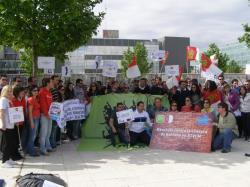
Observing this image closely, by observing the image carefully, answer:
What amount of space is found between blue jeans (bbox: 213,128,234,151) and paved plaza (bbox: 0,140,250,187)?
0.93ft

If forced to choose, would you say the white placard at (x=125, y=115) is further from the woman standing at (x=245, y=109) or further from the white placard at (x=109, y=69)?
the white placard at (x=109, y=69)

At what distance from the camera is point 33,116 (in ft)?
33.5

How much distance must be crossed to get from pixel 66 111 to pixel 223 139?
14.2 feet

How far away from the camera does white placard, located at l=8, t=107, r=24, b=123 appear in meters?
9.12

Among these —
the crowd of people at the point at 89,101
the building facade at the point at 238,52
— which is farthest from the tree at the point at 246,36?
the building facade at the point at 238,52

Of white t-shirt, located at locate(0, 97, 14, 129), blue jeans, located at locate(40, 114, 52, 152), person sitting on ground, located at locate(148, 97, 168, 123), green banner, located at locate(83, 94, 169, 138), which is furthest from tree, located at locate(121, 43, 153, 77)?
white t-shirt, located at locate(0, 97, 14, 129)

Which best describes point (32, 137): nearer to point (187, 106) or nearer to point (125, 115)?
point (125, 115)

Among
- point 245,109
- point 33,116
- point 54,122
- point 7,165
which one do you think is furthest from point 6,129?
point 245,109

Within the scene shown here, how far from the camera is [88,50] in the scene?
95.8 meters

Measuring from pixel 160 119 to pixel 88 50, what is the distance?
279 ft

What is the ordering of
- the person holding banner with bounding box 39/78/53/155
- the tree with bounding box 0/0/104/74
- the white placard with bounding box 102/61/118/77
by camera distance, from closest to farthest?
the person holding banner with bounding box 39/78/53/155 < the tree with bounding box 0/0/104/74 < the white placard with bounding box 102/61/118/77

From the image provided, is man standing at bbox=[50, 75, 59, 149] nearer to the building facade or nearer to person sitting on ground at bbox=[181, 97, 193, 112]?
person sitting on ground at bbox=[181, 97, 193, 112]

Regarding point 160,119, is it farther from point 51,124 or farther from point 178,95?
point 51,124

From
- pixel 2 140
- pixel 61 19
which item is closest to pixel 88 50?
pixel 61 19
